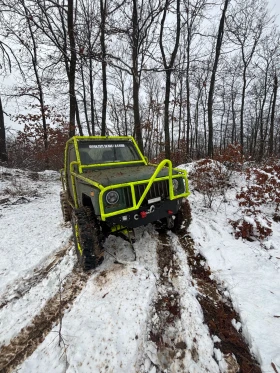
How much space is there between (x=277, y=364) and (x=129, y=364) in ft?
4.12

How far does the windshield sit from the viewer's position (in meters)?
4.31

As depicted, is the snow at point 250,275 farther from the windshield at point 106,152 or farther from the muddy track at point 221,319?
the windshield at point 106,152

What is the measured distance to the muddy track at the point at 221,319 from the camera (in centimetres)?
176

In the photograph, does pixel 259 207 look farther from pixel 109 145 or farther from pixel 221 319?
pixel 109 145

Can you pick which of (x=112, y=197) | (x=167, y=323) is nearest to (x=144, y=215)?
(x=112, y=197)

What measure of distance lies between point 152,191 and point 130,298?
1577mm

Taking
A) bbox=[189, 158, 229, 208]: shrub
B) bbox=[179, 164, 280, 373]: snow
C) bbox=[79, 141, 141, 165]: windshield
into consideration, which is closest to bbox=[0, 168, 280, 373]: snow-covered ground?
bbox=[179, 164, 280, 373]: snow

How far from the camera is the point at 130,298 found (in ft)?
8.08

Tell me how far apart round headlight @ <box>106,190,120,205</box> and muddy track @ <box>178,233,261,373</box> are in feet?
5.20

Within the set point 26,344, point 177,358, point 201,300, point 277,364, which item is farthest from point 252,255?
point 26,344

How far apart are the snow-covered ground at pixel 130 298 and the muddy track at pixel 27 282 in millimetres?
13

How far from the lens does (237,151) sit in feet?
22.6

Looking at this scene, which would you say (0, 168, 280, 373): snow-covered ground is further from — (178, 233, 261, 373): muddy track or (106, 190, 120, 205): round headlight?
(106, 190, 120, 205): round headlight

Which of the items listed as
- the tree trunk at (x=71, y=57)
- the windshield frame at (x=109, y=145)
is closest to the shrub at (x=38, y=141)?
the tree trunk at (x=71, y=57)
